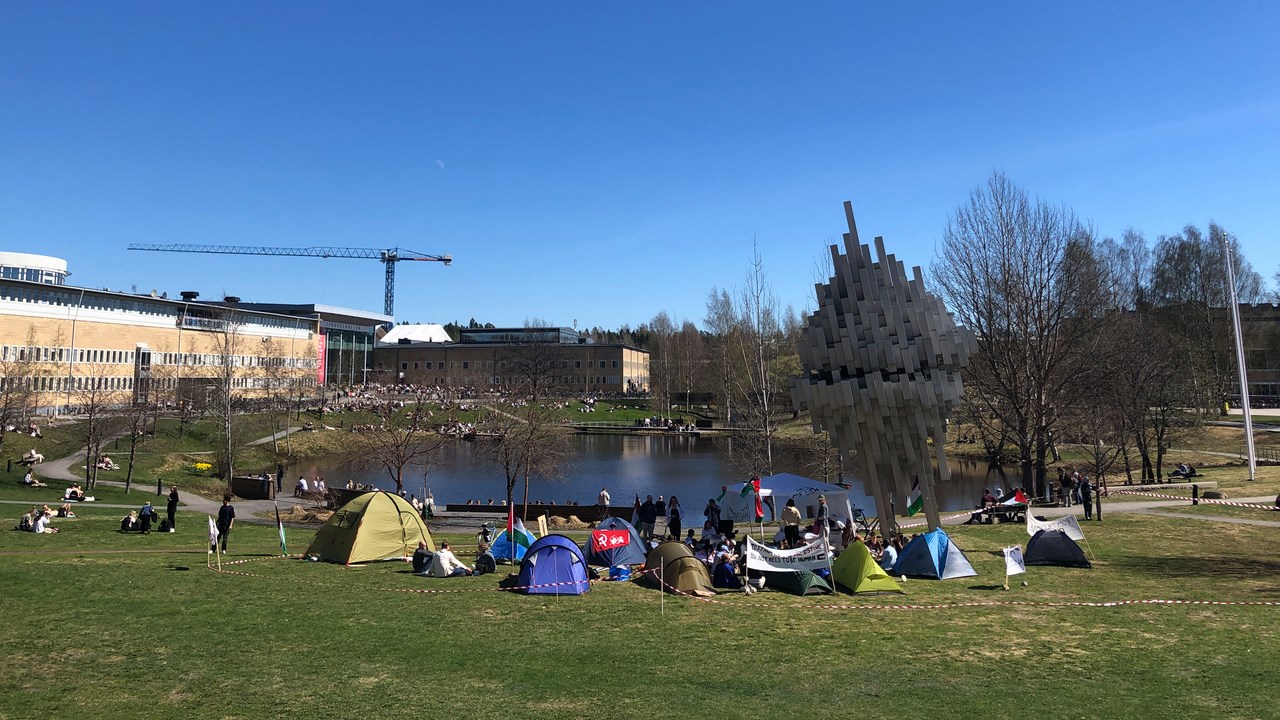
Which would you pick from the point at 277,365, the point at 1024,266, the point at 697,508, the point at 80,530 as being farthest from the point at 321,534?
the point at 277,365

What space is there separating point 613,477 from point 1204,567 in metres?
39.2

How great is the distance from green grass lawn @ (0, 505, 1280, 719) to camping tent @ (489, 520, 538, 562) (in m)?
2.12

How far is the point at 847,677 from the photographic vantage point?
1178 cm

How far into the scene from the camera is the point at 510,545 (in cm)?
2127

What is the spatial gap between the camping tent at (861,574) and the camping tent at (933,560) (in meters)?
1.78

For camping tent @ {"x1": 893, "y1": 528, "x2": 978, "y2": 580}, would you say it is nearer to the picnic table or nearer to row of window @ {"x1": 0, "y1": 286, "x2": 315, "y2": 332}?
the picnic table

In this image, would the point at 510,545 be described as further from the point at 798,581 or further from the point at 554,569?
the point at 798,581

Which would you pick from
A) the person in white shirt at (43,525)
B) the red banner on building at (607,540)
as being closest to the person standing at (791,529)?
the red banner on building at (607,540)

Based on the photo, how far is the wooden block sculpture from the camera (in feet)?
66.1

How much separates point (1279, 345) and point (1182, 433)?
124ft

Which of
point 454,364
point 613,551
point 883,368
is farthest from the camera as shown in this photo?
point 454,364

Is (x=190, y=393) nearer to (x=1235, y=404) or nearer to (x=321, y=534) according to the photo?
(x=321, y=534)

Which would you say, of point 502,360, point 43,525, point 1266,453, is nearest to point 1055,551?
point 43,525

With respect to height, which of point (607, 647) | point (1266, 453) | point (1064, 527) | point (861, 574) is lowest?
point (607, 647)
